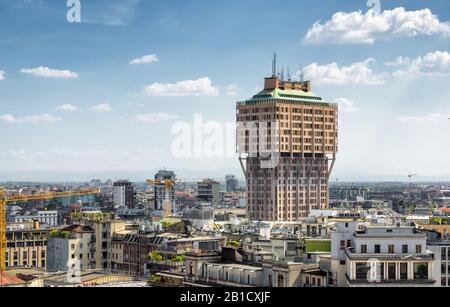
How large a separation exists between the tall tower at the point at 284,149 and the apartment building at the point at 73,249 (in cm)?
1788

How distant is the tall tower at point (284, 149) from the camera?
49.7 meters

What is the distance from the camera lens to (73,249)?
102ft

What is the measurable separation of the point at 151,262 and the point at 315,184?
84.4 feet

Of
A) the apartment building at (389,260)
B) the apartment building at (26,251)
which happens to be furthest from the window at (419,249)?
the apartment building at (26,251)

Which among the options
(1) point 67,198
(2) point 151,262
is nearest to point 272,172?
(2) point 151,262

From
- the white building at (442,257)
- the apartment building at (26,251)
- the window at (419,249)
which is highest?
the window at (419,249)

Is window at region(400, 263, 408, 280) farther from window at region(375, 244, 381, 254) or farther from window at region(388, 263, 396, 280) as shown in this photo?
window at region(375, 244, 381, 254)

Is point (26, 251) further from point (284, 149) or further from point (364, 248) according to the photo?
point (364, 248)

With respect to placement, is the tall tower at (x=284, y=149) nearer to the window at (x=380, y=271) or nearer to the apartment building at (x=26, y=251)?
the apartment building at (x=26, y=251)

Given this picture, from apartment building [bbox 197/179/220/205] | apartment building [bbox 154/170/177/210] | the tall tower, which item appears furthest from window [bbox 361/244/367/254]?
apartment building [bbox 197/179/220/205]

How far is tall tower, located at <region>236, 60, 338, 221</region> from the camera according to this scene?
4969 centimetres

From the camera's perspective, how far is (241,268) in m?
16.7

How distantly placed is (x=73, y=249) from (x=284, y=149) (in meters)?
20.9

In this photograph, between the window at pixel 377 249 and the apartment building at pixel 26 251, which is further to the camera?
the apartment building at pixel 26 251
